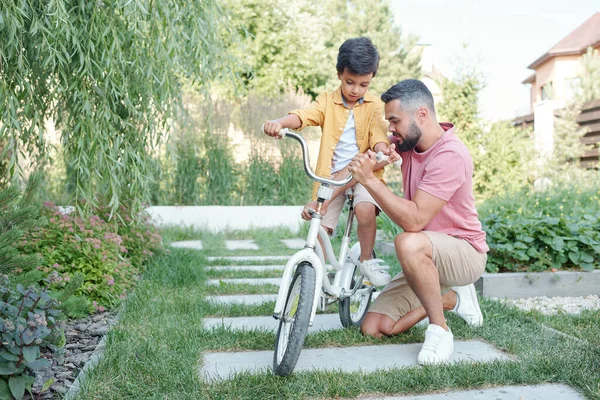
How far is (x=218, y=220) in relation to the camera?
7.42m

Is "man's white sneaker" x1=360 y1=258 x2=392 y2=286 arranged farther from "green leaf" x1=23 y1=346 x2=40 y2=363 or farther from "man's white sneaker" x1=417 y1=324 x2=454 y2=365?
"green leaf" x1=23 y1=346 x2=40 y2=363

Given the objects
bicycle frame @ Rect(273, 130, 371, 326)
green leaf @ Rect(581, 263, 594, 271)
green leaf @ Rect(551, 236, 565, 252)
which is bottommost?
green leaf @ Rect(581, 263, 594, 271)

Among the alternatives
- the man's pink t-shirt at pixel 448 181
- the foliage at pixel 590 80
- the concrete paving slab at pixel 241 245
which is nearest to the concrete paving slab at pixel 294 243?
the concrete paving slab at pixel 241 245

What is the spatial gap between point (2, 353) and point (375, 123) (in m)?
1.90

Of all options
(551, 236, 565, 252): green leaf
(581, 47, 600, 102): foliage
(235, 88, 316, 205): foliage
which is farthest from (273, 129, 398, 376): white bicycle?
(581, 47, 600, 102): foliage

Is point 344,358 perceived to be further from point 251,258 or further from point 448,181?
point 251,258

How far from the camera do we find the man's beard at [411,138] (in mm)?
A: 2596

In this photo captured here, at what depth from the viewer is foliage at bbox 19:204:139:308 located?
3.12 meters

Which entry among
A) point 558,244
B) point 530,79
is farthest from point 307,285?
point 530,79

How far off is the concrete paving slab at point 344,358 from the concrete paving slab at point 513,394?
278 millimetres

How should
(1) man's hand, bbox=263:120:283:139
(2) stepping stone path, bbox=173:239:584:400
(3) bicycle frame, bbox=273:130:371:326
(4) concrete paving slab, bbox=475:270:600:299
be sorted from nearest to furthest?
(2) stepping stone path, bbox=173:239:584:400
(3) bicycle frame, bbox=273:130:371:326
(1) man's hand, bbox=263:120:283:139
(4) concrete paving slab, bbox=475:270:600:299

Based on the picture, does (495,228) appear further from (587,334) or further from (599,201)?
(599,201)

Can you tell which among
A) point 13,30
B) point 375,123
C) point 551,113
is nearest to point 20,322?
point 13,30

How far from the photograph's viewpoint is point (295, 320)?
2.13 m
